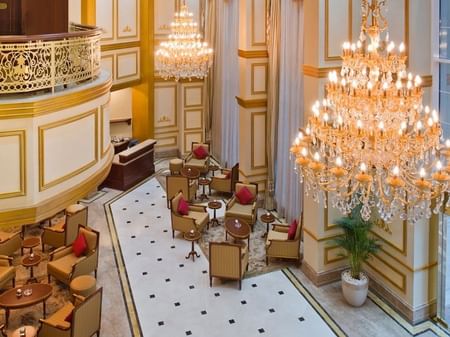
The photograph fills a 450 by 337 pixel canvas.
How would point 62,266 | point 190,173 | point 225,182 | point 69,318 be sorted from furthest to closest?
point 190,173 → point 225,182 → point 62,266 → point 69,318

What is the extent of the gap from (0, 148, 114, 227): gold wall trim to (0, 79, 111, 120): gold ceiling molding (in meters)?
1.13

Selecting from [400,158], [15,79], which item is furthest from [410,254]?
[15,79]

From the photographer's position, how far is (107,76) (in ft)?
26.2

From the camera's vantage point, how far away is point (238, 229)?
34.7ft

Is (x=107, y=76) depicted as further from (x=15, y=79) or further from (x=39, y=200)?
(x=39, y=200)

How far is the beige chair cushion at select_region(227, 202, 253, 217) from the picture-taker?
1156 centimetres

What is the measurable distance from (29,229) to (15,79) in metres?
6.27

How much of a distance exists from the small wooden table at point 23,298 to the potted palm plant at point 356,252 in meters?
5.02

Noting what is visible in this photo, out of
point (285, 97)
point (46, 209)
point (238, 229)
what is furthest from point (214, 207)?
point (46, 209)

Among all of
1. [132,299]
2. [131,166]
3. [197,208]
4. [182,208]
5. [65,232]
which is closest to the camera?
[132,299]

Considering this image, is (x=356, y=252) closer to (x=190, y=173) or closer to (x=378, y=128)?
(x=378, y=128)

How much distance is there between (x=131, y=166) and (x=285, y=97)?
206 inches

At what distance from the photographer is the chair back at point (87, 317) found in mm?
7223

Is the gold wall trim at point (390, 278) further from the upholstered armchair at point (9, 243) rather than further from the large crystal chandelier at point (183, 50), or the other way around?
the upholstered armchair at point (9, 243)
